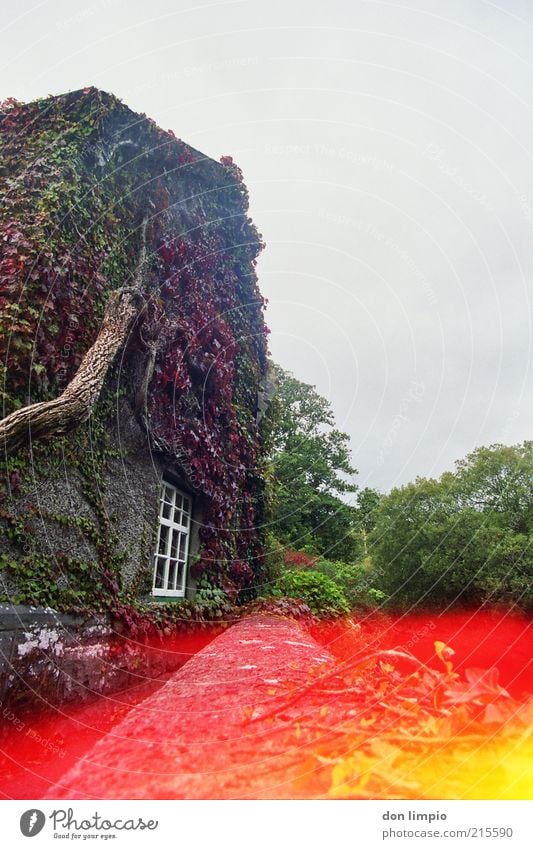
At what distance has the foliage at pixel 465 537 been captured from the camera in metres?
8.91

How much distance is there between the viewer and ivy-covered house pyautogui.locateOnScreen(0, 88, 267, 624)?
369cm

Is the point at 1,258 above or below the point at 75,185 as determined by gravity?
below

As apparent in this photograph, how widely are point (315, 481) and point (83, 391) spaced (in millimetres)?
15338

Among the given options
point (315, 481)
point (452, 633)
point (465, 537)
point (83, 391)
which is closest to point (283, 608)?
point (452, 633)

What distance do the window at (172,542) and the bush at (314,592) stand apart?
223cm

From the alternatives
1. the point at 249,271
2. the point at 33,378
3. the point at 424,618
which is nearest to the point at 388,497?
the point at 424,618

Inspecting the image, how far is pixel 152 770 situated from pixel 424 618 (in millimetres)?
10725

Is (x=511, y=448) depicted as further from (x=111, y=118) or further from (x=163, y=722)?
(x=163, y=722)

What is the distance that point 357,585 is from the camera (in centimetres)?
1189

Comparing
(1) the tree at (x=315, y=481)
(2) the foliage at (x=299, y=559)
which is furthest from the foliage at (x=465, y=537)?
(1) the tree at (x=315, y=481)

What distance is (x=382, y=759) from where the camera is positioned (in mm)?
1123

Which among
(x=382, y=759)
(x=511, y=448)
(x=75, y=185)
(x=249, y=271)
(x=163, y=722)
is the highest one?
(x=249, y=271)

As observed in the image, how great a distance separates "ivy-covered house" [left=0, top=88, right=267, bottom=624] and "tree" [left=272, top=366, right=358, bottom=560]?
315 inches

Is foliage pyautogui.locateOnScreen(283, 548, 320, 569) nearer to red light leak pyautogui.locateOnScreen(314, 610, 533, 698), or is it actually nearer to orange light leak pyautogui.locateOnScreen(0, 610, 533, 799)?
red light leak pyautogui.locateOnScreen(314, 610, 533, 698)
